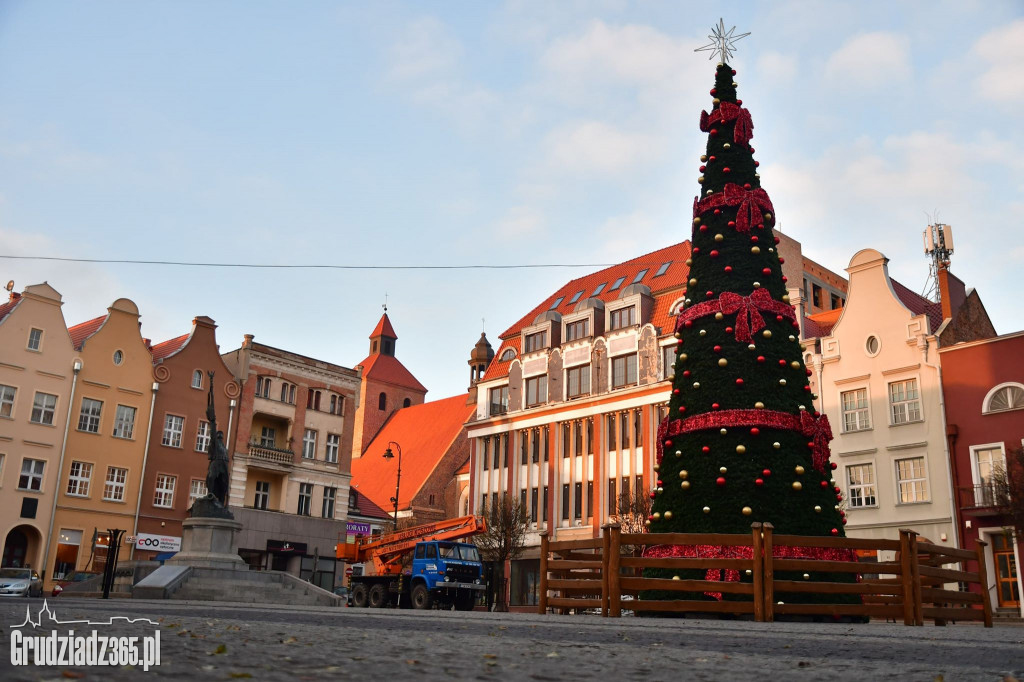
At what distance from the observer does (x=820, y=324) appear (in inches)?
1662

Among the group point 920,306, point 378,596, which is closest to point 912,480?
point 920,306

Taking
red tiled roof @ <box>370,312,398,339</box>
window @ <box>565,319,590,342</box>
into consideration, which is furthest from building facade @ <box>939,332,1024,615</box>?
red tiled roof @ <box>370,312,398,339</box>

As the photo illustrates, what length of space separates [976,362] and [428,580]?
21.0 m

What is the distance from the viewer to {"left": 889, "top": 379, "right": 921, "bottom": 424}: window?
34.3 metres

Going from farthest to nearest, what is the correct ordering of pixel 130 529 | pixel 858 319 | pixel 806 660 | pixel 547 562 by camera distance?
1. pixel 130 529
2. pixel 858 319
3. pixel 547 562
4. pixel 806 660

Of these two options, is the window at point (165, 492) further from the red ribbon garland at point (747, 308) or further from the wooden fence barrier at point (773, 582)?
the red ribbon garland at point (747, 308)

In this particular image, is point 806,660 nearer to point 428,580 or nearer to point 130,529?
point 428,580

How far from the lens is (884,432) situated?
114 feet

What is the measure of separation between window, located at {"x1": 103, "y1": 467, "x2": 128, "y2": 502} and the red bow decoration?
3629cm

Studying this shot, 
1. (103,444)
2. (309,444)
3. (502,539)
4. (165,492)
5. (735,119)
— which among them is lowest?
(502,539)

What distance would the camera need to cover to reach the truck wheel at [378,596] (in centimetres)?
3294

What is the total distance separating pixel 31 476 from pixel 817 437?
36.8 meters

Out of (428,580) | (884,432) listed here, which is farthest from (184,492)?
(884,432)

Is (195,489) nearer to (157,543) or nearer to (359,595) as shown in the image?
(157,543)
